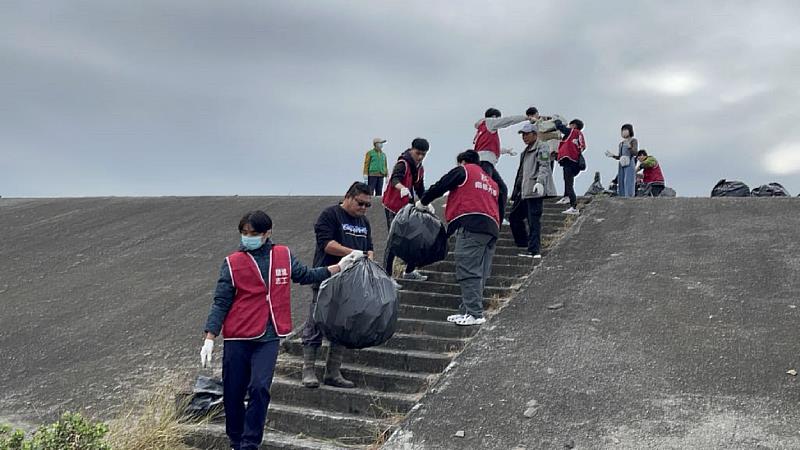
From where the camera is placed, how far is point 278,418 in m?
4.55

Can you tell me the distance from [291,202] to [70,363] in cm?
678

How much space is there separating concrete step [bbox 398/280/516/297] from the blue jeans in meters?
5.21

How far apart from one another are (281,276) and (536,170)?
4039mm

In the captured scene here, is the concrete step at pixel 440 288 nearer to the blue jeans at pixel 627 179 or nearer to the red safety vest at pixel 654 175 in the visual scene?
the blue jeans at pixel 627 179

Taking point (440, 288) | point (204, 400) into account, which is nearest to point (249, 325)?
point (204, 400)

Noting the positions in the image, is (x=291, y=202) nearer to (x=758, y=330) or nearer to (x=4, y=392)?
(x=4, y=392)

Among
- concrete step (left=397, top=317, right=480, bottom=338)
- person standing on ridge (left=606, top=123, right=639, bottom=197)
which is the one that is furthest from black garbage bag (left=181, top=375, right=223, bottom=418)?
person standing on ridge (left=606, top=123, right=639, bottom=197)

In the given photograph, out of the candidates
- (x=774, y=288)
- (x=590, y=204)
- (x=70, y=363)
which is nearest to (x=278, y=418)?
(x=70, y=363)

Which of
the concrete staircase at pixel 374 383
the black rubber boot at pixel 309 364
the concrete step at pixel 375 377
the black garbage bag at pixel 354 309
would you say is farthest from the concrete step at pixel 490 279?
the black garbage bag at pixel 354 309

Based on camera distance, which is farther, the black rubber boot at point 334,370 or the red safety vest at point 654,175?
the red safety vest at point 654,175

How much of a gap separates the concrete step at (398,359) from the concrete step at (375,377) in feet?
0.19

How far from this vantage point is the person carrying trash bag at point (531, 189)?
708 cm

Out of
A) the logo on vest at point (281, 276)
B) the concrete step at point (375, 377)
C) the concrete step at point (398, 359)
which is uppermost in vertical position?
the logo on vest at point (281, 276)

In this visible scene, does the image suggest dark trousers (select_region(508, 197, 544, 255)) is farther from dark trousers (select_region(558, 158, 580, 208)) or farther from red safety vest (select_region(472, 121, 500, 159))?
dark trousers (select_region(558, 158, 580, 208))
